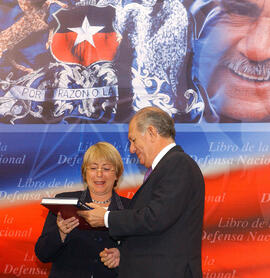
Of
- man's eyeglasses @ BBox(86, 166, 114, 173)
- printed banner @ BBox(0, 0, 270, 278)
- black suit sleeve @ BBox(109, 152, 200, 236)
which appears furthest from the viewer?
printed banner @ BBox(0, 0, 270, 278)

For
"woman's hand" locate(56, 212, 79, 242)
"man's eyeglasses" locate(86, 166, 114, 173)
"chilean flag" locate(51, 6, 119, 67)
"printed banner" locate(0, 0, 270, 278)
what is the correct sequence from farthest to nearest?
"chilean flag" locate(51, 6, 119, 67), "printed banner" locate(0, 0, 270, 278), "man's eyeglasses" locate(86, 166, 114, 173), "woman's hand" locate(56, 212, 79, 242)

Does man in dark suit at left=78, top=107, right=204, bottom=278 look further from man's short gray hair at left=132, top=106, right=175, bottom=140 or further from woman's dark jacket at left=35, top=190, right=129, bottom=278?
woman's dark jacket at left=35, top=190, right=129, bottom=278

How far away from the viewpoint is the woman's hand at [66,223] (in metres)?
2.66

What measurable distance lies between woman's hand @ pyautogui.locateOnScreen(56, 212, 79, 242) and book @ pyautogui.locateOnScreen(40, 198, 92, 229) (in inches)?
1.1

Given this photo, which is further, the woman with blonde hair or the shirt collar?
the woman with blonde hair

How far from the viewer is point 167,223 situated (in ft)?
7.07

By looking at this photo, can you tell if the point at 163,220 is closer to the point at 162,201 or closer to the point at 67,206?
the point at 162,201

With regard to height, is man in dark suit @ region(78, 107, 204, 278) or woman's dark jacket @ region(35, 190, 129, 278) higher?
man in dark suit @ region(78, 107, 204, 278)

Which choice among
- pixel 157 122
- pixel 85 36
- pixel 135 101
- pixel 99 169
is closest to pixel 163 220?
pixel 157 122

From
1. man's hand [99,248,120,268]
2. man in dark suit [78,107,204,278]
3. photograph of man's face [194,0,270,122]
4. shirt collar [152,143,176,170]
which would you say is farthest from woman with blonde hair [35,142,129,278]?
photograph of man's face [194,0,270,122]

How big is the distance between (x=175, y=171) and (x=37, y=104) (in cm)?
238

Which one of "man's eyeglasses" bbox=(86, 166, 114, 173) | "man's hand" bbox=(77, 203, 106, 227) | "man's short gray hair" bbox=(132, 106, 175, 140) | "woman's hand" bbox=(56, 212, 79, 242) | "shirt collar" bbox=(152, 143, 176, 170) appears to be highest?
"man's short gray hair" bbox=(132, 106, 175, 140)

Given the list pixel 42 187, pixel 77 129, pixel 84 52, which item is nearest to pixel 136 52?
pixel 84 52

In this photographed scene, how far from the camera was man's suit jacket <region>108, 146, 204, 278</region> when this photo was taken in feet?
7.10
